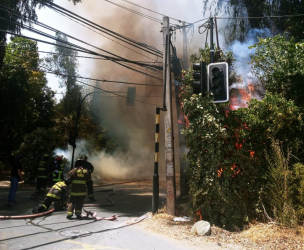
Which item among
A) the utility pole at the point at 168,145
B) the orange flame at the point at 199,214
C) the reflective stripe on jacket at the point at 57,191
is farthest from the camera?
the utility pole at the point at 168,145

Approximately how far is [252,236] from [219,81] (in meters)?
3.26

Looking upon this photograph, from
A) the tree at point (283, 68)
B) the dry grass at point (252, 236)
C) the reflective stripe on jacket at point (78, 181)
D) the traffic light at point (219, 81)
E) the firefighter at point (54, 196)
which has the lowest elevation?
the dry grass at point (252, 236)

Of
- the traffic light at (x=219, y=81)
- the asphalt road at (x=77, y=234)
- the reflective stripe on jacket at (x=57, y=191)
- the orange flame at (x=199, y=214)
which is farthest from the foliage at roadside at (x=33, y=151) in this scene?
the traffic light at (x=219, y=81)

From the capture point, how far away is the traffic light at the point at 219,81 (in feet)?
21.6

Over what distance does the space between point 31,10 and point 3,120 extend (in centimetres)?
815

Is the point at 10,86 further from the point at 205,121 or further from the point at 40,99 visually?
the point at 205,121

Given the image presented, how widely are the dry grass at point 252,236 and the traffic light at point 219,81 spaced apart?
9.11 ft

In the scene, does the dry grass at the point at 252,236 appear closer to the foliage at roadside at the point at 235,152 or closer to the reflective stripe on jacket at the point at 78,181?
the foliage at roadside at the point at 235,152

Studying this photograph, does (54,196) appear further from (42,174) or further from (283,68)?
(283,68)

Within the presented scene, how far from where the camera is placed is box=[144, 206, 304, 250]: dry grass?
5.40 m

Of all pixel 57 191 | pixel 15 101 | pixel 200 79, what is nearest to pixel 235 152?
pixel 200 79

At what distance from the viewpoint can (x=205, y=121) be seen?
22.5 feet

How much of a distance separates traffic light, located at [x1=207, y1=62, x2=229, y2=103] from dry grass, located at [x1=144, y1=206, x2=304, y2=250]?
2778mm

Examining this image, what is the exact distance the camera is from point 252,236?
585 centimetres
